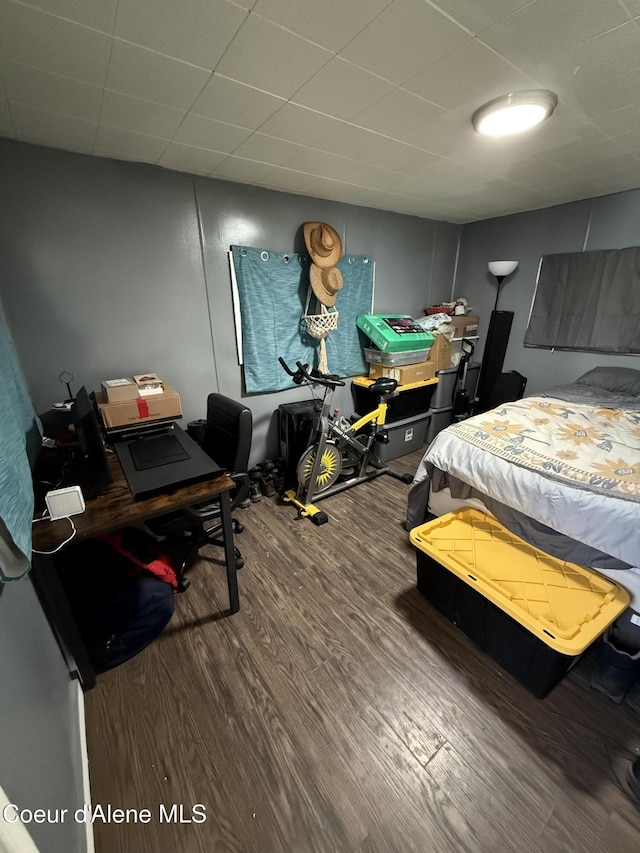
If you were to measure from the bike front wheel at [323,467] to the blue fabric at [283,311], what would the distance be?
2.39 feet

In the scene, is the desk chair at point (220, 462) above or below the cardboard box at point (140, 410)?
below

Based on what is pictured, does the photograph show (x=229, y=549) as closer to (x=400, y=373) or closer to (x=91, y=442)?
(x=91, y=442)

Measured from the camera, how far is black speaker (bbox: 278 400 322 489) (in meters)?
2.68

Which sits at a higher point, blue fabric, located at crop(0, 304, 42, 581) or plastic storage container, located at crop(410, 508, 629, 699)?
blue fabric, located at crop(0, 304, 42, 581)

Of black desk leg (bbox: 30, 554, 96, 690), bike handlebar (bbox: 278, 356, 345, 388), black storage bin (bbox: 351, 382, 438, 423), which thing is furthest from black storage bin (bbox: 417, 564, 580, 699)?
black storage bin (bbox: 351, 382, 438, 423)

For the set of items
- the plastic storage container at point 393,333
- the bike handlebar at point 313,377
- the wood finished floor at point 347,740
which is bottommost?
the wood finished floor at point 347,740

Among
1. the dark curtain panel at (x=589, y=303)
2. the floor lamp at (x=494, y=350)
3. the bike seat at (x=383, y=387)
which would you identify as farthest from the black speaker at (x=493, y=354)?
the bike seat at (x=383, y=387)

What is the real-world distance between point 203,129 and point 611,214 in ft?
10.9

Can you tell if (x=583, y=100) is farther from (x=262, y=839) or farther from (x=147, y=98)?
(x=262, y=839)

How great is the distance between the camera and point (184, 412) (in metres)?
2.54

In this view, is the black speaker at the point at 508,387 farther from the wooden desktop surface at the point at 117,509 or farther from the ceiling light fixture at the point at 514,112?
Result: the wooden desktop surface at the point at 117,509

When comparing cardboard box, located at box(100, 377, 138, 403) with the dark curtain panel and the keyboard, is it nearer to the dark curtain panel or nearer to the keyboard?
the keyboard

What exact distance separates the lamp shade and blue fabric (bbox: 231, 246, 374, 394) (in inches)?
51.4

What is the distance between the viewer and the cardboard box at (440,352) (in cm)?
341
